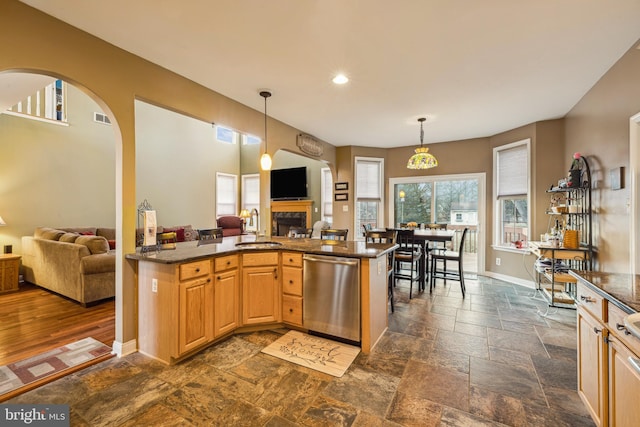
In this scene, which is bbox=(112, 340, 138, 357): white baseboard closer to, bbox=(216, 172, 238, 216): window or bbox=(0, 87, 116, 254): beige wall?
bbox=(0, 87, 116, 254): beige wall

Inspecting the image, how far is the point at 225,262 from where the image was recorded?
2.75 m

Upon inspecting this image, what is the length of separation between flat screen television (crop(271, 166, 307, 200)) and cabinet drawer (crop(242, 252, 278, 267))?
16.5ft

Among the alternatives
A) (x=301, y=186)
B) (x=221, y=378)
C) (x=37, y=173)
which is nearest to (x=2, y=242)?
(x=37, y=173)

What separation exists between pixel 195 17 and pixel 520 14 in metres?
2.45

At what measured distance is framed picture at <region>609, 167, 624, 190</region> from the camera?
277 cm

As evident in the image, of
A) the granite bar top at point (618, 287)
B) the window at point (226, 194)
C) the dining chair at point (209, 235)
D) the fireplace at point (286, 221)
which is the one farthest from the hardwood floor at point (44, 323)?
the window at point (226, 194)

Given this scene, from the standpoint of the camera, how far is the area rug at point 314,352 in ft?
7.77

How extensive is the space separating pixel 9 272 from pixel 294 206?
565cm

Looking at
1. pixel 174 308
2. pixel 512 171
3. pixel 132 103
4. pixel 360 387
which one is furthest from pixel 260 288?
pixel 512 171

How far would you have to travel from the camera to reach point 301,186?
802 cm

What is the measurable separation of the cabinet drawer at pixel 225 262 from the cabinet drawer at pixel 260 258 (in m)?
0.10

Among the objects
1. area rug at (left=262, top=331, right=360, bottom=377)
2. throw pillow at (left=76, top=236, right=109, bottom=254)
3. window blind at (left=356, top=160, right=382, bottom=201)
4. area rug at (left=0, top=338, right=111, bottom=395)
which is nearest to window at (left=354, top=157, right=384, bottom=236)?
window blind at (left=356, top=160, right=382, bottom=201)

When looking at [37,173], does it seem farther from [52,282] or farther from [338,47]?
[338,47]

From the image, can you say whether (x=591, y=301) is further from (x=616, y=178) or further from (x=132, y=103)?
(x=132, y=103)
